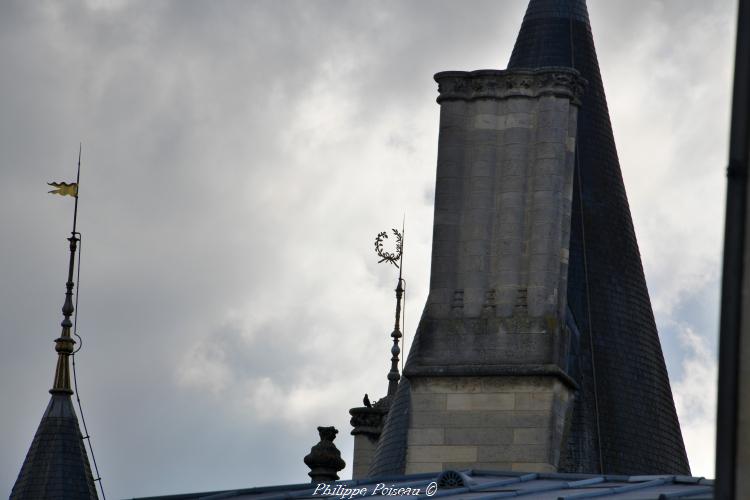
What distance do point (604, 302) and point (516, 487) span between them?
65.3ft

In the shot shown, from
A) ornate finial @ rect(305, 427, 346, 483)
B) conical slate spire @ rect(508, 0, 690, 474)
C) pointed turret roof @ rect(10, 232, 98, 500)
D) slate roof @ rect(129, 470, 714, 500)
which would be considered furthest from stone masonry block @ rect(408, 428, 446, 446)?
pointed turret roof @ rect(10, 232, 98, 500)

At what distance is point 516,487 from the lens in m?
22.0

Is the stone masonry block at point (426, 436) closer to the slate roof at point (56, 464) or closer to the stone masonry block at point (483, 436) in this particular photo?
the stone masonry block at point (483, 436)

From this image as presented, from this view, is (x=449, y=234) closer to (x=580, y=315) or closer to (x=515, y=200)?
(x=515, y=200)

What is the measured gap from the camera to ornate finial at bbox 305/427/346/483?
3842 cm

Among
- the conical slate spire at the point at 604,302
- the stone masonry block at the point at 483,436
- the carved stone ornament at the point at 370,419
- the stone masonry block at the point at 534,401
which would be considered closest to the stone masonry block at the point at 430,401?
the stone masonry block at the point at 483,436

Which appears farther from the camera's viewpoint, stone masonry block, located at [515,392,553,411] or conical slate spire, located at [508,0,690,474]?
conical slate spire, located at [508,0,690,474]

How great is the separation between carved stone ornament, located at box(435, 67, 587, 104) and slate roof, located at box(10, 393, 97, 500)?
14.4 metres

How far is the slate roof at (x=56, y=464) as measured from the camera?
1719 inches

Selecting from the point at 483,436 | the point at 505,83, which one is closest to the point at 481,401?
the point at 483,436

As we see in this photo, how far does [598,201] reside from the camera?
4350 cm

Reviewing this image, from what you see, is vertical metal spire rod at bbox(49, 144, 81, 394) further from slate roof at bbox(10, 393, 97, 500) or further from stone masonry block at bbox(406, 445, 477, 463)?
stone masonry block at bbox(406, 445, 477, 463)

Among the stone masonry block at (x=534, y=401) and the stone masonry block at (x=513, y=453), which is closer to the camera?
the stone masonry block at (x=513, y=453)

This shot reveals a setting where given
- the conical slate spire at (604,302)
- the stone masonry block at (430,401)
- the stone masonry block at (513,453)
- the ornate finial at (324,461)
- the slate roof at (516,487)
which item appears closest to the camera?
the slate roof at (516,487)
